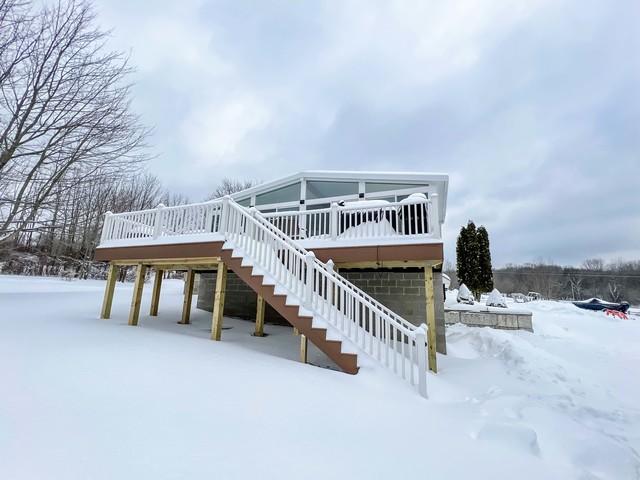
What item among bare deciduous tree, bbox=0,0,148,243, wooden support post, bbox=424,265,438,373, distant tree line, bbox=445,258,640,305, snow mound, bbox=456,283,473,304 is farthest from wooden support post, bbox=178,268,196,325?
distant tree line, bbox=445,258,640,305

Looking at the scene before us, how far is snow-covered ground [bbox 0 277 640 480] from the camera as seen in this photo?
82.0 inches

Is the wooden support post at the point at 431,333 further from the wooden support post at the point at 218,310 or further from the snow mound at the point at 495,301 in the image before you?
the snow mound at the point at 495,301

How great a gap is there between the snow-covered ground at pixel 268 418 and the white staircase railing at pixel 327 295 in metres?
0.46

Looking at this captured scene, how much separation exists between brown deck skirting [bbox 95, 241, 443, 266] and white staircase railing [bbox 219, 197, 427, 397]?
0.80 metres

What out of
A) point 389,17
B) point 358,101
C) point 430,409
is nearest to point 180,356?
point 430,409

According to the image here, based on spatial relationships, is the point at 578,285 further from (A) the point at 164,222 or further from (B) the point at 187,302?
(A) the point at 164,222

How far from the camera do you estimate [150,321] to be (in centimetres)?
836

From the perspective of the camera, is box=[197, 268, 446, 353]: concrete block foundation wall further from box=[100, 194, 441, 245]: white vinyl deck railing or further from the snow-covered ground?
the snow-covered ground

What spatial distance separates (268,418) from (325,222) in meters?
4.80

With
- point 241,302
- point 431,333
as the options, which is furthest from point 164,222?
point 431,333

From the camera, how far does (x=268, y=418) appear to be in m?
2.82

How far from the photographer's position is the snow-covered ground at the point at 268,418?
2.08m

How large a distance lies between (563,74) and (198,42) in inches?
606

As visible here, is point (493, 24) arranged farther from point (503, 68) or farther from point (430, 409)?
point (430, 409)
